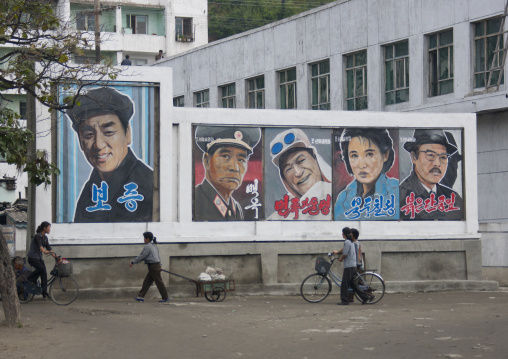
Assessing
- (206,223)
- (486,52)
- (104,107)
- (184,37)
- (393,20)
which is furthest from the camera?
(184,37)

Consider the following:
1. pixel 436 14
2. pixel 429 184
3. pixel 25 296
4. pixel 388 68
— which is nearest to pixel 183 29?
pixel 388 68

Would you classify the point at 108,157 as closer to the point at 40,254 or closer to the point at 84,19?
the point at 40,254

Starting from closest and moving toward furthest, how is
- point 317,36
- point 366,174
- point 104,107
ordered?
point 104,107
point 366,174
point 317,36

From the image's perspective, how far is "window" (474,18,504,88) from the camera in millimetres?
27375

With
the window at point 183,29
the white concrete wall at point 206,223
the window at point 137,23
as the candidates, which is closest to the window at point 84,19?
the white concrete wall at point 206,223

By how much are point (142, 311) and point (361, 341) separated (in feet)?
18.9

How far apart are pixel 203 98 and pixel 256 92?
466cm

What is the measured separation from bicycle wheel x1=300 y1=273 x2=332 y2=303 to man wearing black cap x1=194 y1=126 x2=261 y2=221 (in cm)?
308

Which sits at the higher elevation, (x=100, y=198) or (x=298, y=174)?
(x=298, y=174)

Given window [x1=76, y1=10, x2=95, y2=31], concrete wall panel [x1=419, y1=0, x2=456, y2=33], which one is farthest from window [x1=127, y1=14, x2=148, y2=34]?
concrete wall panel [x1=419, y1=0, x2=456, y2=33]

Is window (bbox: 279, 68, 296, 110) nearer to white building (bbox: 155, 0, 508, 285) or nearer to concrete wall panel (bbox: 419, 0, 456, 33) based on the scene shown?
white building (bbox: 155, 0, 508, 285)

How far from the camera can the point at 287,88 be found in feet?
122

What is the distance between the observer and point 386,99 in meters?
32.3

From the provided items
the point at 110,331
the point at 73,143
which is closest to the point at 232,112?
the point at 73,143
